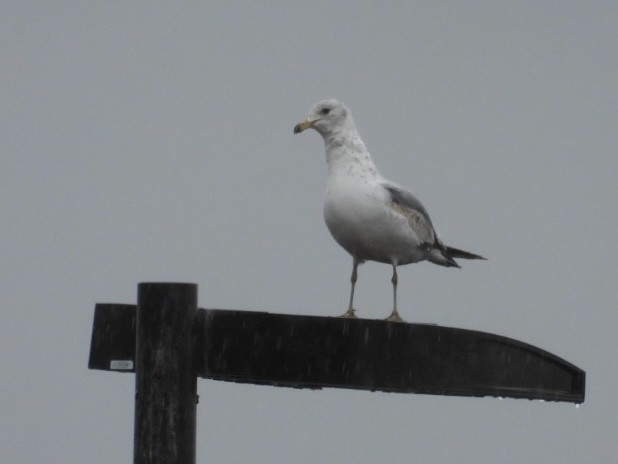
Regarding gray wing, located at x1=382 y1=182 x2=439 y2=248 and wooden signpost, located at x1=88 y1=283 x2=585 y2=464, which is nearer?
wooden signpost, located at x1=88 y1=283 x2=585 y2=464

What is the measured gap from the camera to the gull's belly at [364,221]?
579cm

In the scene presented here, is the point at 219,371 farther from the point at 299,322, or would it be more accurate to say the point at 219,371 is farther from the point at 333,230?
the point at 333,230

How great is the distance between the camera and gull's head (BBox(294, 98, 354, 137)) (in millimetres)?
6199

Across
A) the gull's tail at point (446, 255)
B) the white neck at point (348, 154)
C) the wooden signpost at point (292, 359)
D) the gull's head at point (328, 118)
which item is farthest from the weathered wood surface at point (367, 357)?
the gull's tail at point (446, 255)

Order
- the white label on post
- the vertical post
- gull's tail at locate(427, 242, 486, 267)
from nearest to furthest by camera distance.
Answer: the vertical post < the white label on post < gull's tail at locate(427, 242, 486, 267)

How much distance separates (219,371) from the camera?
3.77m

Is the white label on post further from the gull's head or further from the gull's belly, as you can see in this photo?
the gull's head

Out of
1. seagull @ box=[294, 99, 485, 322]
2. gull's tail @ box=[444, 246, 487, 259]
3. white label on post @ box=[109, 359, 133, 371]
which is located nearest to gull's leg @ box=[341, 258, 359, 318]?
seagull @ box=[294, 99, 485, 322]

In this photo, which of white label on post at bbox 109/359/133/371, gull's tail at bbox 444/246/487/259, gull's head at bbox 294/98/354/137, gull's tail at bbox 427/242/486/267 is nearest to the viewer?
white label on post at bbox 109/359/133/371

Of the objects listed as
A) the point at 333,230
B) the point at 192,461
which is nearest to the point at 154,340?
the point at 192,461

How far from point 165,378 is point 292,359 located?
43cm

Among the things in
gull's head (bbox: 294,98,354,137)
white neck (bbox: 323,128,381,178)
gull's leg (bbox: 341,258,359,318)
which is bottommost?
gull's leg (bbox: 341,258,359,318)

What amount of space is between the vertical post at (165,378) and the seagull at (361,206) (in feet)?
6.81

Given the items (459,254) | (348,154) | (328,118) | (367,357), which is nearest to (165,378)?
(367,357)
